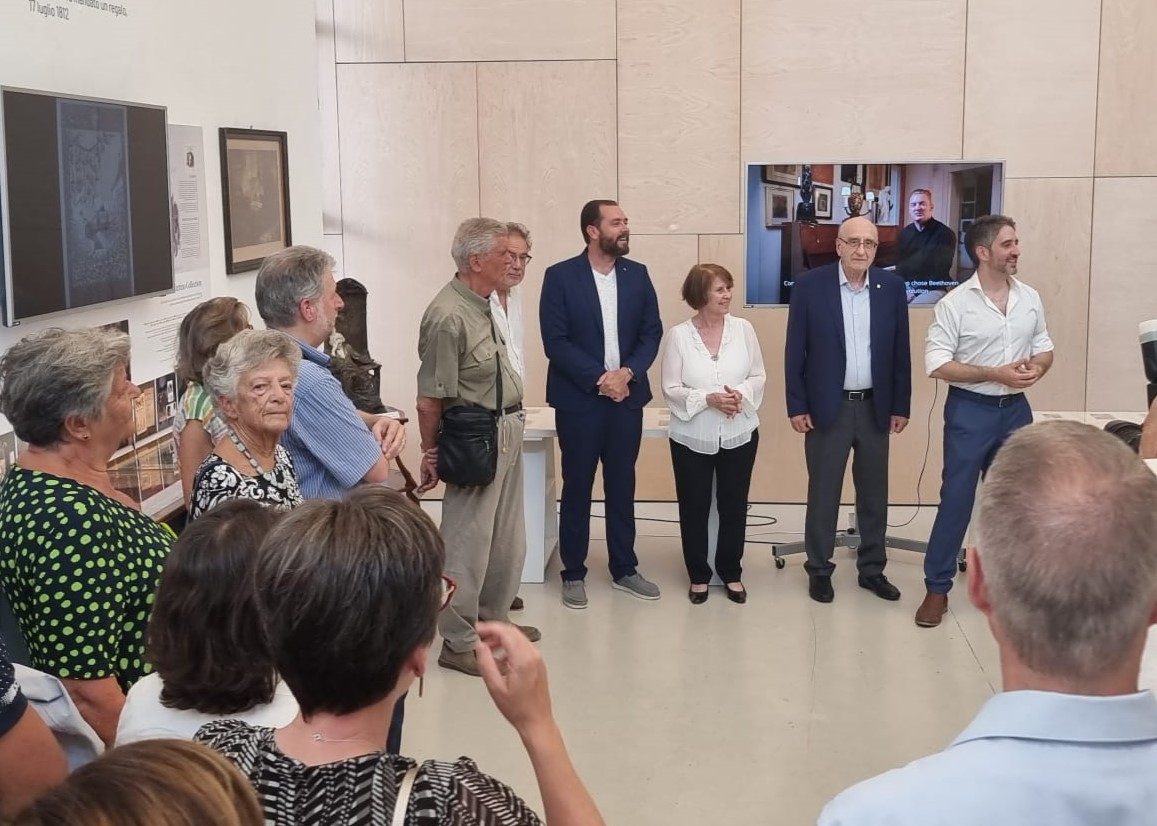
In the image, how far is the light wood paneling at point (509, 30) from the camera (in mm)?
7020

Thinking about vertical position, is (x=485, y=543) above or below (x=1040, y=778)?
below

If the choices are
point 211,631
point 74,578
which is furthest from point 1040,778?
point 74,578

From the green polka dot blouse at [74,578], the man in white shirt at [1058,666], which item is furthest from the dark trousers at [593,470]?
the man in white shirt at [1058,666]

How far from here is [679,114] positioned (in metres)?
7.04

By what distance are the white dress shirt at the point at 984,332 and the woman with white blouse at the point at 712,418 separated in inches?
32.8

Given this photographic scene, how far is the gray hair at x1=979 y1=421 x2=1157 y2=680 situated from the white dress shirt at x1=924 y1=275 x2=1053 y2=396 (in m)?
4.00

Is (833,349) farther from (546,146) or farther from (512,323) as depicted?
(546,146)

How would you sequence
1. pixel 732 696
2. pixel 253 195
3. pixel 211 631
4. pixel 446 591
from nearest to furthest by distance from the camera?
pixel 446 591
pixel 211 631
pixel 732 696
pixel 253 195

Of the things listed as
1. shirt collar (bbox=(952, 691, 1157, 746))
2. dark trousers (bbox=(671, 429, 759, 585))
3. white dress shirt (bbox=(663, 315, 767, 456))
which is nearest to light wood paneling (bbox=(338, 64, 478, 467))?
white dress shirt (bbox=(663, 315, 767, 456))

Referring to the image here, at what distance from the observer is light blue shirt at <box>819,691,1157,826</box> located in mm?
1234

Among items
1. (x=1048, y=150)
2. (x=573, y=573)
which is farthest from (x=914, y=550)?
(x=1048, y=150)

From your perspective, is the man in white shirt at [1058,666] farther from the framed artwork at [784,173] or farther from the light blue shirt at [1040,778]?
the framed artwork at [784,173]

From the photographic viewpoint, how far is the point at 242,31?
204 inches

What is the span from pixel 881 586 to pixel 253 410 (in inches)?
140
